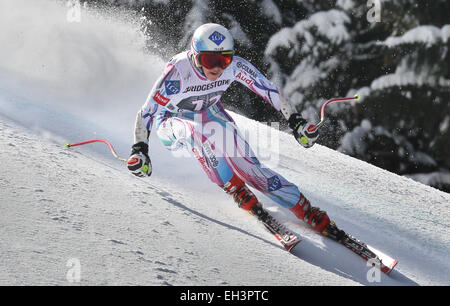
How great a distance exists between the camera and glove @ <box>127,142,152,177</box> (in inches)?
130

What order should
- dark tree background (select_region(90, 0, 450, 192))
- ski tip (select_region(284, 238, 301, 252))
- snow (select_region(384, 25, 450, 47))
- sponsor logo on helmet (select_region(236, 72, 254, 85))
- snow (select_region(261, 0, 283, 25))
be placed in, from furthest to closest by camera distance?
snow (select_region(261, 0, 283, 25)) → dark tree background (select_region(90, 0, 450, 192)) → snow (select_region(384, 25, 450, 47)) → sponsor logo on helmet (select_region(236, 72, 254, 85)) → ski tip (select_region(284, 238, 301, 252))

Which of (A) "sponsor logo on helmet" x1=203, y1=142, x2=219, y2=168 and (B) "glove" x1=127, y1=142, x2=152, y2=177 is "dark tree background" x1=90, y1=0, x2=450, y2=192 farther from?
(B) "glove" x1=127, y1=142, x2=152, y2=177

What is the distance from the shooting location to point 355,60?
1215 cm

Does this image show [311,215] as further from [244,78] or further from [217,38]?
[217,38]

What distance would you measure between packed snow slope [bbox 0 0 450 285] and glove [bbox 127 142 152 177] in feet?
0.66

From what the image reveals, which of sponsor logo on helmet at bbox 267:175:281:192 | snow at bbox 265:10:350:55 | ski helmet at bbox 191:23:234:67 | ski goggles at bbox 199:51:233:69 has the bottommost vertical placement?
sponsor logo on helmet at bbox 267:175:281:192

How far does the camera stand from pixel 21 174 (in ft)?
10.6

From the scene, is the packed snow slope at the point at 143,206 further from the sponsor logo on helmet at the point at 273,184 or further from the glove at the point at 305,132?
the glove at the point at 305,132

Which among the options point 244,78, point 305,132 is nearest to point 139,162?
point 244,78

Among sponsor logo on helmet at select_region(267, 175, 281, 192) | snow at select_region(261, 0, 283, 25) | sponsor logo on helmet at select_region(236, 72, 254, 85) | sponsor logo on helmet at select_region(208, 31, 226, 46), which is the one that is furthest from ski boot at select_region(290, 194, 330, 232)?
snow at select_region(261, 0, 283, 25)

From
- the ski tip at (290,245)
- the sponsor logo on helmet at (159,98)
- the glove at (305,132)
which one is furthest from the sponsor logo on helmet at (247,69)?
the ski tip at (290,245)

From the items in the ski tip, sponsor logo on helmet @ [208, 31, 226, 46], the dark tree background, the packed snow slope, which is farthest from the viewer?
the dark tree background

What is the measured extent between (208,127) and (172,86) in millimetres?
390
